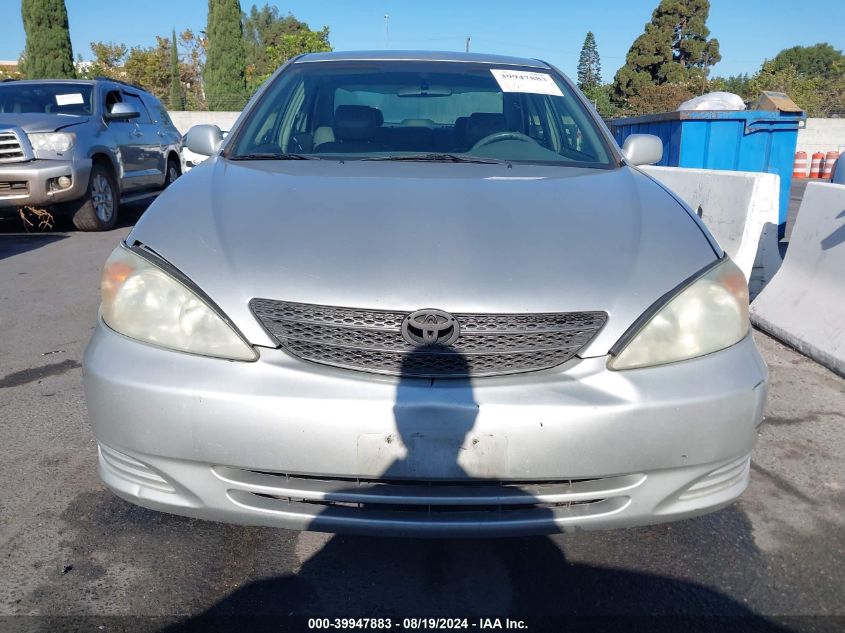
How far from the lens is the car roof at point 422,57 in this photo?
3520 millimetres

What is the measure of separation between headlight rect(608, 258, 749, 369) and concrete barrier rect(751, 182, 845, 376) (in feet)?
7.73

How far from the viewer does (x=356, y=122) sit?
3189 millimetres

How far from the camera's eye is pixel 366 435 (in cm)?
178

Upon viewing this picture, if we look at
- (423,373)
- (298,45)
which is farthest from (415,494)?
(298,45)

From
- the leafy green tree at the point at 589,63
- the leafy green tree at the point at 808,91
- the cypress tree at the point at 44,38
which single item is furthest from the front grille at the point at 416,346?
the leafy green tree at the point at 589,63

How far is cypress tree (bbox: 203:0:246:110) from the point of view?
35188 millimetres

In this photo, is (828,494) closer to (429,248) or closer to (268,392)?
(429,248)

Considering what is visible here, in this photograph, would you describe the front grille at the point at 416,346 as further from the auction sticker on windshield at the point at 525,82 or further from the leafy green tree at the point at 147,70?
the leafy green tree at the point at 147,70

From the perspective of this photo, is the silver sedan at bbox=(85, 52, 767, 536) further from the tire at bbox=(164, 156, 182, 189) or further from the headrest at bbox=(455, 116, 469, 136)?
the tire at bbox=(164, 156, 182, 189)

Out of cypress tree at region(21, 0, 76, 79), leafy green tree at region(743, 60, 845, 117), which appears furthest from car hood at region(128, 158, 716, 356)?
leafy green tree at region(743, 60, 845, 117)

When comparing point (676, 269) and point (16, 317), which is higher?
point (676, 269)

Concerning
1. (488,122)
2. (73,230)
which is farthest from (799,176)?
(488,122)

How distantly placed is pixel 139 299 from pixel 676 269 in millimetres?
1489

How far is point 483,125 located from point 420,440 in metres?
1.88
